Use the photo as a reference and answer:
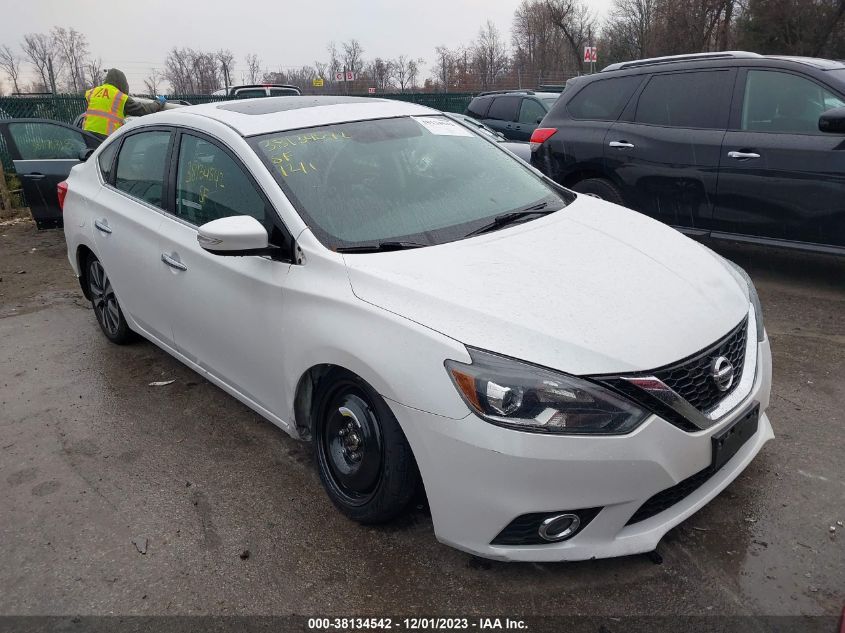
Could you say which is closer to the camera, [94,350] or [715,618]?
[715,618]

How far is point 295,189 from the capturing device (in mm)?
2977

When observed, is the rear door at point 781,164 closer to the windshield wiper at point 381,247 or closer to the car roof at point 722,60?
the car roof at point 722,60

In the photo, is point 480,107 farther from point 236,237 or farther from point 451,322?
point 451,322

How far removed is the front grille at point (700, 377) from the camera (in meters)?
2.24

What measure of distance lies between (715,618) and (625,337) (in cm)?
96

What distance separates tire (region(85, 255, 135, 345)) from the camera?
4.66 m

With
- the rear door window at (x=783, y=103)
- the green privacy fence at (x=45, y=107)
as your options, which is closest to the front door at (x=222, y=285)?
the rear door window at (x=783, y=103)

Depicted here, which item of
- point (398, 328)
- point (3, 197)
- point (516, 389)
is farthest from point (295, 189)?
point (3, 197)

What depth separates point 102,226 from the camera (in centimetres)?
432

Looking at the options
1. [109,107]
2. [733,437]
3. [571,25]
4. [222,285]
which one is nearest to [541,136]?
[222,285]

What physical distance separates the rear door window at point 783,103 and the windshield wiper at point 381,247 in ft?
12.6

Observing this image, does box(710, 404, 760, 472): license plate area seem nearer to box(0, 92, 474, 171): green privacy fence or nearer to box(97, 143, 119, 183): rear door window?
box(97, 143, 119, 183): rear door window

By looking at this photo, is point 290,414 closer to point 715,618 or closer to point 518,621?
point 518,621

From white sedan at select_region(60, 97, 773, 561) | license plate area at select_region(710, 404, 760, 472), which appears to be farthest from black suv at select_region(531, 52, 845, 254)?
license plate area at select_region(710, 404, 760, 472)
